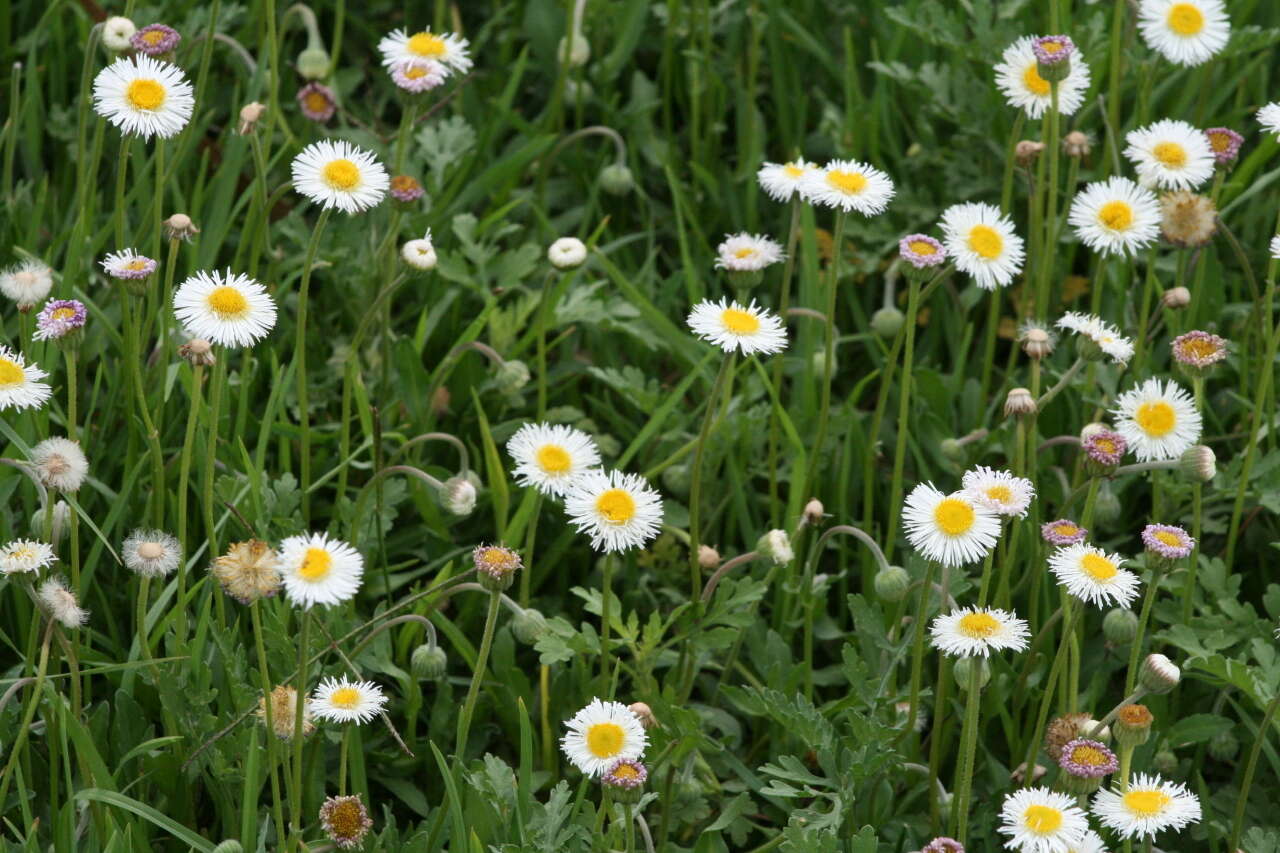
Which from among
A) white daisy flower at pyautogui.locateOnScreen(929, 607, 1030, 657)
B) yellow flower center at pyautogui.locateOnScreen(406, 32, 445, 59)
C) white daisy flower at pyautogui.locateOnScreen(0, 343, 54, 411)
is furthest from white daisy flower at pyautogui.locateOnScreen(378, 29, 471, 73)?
white daisy flower at pyautogui.locateOnScreen(929, 607, 1030, 657)

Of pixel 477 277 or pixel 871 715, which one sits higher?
pixel 477 277

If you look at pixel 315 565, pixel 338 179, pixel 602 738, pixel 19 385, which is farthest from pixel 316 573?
pixel 338 179

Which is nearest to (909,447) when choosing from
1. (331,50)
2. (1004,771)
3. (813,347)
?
(813,347)

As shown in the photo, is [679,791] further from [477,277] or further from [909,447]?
[477,277]

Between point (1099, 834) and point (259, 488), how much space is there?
1167 millimetres

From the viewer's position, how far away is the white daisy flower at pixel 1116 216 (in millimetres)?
2338

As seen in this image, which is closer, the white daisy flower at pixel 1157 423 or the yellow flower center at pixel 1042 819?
the yellow flower center at pixel 1042 819

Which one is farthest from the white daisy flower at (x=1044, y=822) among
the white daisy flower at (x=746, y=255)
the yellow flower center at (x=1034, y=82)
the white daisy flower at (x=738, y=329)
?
the yellow flower center at (x=1034, y=82)

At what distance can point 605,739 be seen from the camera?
5.78 ft

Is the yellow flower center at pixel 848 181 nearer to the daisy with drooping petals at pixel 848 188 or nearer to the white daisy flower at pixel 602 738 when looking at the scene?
the daisy with drooping petals at pixel 848 188

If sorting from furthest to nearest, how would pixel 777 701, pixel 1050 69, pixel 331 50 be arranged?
pixel 331 50, pixel 1050 69, pixel 777 701

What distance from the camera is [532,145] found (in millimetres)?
2842

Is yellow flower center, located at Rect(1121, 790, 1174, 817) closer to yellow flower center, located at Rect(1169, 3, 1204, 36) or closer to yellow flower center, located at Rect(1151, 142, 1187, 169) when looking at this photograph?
yellow flower center, located at Rect(1151, 142, 1187, 169)

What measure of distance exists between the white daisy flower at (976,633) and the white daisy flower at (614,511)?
376 mm
